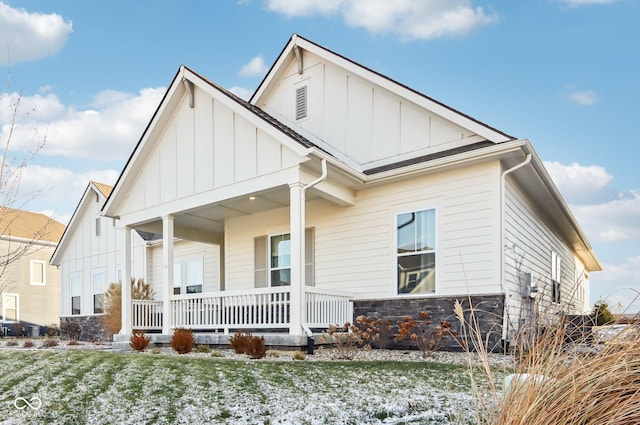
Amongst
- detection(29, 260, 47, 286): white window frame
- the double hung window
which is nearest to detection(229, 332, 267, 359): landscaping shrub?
the double hung window

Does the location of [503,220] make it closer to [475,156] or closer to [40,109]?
[475,156]

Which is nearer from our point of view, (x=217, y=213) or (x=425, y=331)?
(x=425, y=331)

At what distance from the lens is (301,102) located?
1211 cm

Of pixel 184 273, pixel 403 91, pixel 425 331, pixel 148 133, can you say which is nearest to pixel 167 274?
pixel 148 133

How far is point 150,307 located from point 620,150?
1163 centimetres

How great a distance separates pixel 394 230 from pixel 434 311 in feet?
5.90

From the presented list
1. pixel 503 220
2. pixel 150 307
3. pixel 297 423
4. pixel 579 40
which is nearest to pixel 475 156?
pixel 503 220

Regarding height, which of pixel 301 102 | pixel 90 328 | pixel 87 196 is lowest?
pixel 90 328

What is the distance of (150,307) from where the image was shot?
13.2 m

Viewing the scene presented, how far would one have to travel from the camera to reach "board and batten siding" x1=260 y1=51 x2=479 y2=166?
992 cm

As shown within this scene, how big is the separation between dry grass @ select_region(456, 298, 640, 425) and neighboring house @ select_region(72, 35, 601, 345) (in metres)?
6.10

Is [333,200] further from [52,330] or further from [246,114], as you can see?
[52,330]

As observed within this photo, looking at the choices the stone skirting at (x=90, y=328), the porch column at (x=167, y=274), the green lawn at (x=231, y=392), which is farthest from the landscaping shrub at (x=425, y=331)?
the stone skirting at (x=90, y=328)

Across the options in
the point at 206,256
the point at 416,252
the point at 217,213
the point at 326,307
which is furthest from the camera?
the point at 206,256
